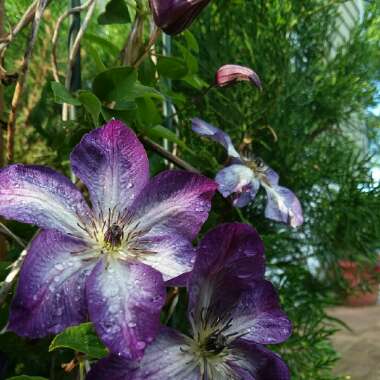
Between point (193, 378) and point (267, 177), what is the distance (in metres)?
0.33

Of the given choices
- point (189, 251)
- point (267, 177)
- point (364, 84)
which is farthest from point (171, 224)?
point (364, 84)

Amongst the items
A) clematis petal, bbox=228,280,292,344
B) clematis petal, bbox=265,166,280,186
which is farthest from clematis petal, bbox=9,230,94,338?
clematis petal, bbox=265,166,280,186

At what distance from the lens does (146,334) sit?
248mm

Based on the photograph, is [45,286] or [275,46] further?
[275,46]

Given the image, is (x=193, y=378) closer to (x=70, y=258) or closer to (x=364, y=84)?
(x=70, y=258)

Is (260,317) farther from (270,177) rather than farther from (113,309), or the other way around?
(270,177)

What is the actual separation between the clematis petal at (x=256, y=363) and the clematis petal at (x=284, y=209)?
0.68 feet

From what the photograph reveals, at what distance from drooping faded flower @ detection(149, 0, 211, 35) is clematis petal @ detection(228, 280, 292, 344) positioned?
0.19 metres

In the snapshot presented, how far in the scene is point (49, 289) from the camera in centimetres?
26

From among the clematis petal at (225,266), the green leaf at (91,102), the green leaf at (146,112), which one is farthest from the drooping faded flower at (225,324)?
the green leaf at (146,112)

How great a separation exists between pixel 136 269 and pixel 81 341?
0.05 m

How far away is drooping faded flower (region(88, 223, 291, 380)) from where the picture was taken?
29 cm

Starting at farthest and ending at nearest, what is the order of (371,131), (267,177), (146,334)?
(371,131), (267,177), (146,334)

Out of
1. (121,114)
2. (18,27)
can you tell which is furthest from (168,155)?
(18,27)
